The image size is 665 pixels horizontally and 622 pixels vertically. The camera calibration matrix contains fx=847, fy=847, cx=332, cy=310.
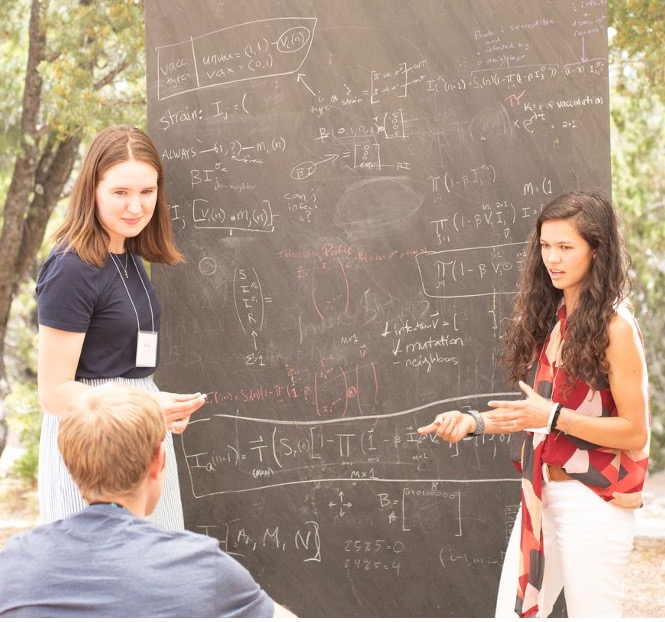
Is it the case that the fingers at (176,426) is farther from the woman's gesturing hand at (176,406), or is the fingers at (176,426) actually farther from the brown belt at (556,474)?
the brown belt at (556,474)

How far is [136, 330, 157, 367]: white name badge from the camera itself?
2734 mm

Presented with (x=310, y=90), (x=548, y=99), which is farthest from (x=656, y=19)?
(x=310, y=90)

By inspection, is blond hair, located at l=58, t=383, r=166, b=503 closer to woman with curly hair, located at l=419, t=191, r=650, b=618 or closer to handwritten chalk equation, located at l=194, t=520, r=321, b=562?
woman with curly hair, located at l=419, t=191, r=650, b=618

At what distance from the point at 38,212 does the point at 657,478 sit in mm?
6383

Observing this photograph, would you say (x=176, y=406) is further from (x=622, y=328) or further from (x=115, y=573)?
(x=622, y=328)

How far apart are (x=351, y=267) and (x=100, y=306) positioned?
1.21 m

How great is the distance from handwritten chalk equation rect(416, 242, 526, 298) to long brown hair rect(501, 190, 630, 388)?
0.72m

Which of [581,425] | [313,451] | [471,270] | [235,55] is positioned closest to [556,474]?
[581,425]

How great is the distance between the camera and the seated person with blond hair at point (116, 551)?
1.48 metres

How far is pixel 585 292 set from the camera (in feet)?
8.21

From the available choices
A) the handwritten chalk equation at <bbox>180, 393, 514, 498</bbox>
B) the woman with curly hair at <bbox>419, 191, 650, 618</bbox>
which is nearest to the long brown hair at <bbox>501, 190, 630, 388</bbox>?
the woman with curly hair at <bbox>419, 191, 650, 618</bbox>

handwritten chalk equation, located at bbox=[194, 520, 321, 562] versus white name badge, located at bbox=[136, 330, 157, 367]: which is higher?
white name badge, located at bbox=[136, 330, 157, 367]

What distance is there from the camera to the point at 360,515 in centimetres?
362

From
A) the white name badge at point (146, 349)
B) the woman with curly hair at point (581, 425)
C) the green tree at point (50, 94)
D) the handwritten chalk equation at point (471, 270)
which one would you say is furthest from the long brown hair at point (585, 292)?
the green tree at point (50, 94)
